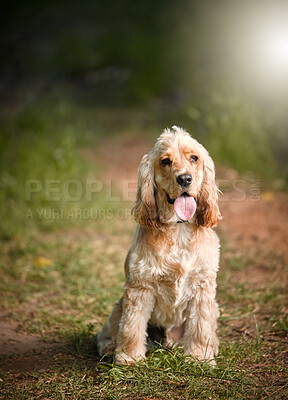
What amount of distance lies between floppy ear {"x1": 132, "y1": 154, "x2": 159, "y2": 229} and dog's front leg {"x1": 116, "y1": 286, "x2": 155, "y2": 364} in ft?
1.64

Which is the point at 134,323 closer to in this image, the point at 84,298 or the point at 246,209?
the point at 84,298

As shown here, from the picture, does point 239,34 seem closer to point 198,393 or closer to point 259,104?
point 259,104

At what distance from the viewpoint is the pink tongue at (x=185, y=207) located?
3.29m

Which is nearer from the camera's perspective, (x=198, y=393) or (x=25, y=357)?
(x=198, y=393)

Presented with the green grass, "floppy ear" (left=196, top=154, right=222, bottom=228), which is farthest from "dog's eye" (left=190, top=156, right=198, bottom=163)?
the green grass

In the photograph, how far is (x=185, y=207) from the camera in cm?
332

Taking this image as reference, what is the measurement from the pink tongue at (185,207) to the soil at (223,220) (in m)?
1.50

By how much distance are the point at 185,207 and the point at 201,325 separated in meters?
0.88

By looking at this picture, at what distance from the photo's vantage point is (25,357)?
382cm

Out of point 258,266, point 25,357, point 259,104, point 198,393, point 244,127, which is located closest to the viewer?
point 198,393

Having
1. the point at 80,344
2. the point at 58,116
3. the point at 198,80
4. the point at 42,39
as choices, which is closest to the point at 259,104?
the point at 198,80

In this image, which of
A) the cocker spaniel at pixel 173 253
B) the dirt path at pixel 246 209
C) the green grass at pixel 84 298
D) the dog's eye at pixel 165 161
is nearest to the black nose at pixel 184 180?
the cocker spaniel at pixel 173 253

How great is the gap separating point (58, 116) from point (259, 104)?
14.3ft

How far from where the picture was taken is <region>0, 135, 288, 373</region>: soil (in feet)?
12.6
